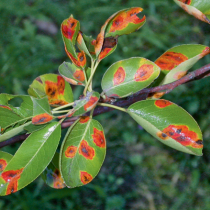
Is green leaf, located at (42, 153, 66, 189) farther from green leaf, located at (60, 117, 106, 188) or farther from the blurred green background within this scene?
the blurred green background

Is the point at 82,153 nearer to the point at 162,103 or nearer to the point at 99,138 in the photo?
the point at 99,138

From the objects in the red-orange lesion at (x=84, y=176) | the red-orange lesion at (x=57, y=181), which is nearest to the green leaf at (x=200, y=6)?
the red-orange lesion at (x=84, y=176)

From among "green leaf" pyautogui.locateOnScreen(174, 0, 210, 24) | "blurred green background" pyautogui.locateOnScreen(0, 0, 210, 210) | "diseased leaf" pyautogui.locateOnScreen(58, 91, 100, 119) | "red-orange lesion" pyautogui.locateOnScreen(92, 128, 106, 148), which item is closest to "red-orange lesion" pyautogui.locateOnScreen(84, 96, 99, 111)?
"diseased leaf" pyautogui.locateOnScreen(58, 91, 100, 119)

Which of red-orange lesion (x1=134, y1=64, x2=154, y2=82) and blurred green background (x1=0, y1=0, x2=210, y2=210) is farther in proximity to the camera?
blurred green background (x1=0, y1=0, x2=210, y2=210)

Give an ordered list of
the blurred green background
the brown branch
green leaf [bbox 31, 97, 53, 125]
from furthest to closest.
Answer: the blurred green background < the brown branch < green leaf [bbox 31, 97, 53, 125]

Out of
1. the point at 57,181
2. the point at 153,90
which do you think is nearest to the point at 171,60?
the point at 153,90

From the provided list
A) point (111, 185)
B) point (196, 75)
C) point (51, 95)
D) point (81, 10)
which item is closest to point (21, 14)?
point (81, 10)
